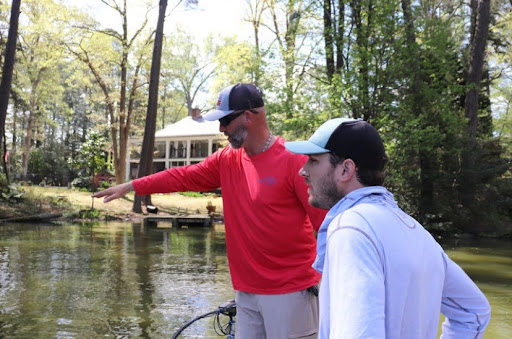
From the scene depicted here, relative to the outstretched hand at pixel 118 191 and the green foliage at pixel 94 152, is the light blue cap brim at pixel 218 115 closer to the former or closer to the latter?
the outstretched hand at pixel 118 191

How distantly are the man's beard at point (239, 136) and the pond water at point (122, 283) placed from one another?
4.65m

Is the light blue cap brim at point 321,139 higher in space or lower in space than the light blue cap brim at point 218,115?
lower

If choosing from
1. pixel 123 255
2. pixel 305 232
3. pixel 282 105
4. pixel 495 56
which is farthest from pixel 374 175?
pixel 495 56

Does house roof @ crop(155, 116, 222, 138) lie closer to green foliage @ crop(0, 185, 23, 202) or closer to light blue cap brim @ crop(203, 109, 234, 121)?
green foliage @ crop(0, 185, 23, 202)

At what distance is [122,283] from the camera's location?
34.1ft

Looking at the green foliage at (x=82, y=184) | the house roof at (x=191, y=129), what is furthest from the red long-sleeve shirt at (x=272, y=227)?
the house roof at (x=191, y=129)

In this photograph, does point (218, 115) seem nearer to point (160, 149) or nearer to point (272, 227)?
point (272, 227)

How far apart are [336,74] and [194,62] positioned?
4330cm

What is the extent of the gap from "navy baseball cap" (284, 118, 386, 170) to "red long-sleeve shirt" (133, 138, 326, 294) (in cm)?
115

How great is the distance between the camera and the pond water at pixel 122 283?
744 cm

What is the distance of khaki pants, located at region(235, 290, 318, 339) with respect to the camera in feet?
9.37

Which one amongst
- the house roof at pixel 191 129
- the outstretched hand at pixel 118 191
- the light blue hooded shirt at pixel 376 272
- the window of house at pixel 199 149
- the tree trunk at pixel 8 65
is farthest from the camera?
the window of house at pixel 199 149

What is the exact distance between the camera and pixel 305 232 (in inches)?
117

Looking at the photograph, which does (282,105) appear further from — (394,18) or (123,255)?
(123,255)
